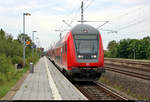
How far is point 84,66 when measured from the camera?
41.2ft

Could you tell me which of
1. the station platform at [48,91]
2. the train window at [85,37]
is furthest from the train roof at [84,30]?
the station platform at [48,91]

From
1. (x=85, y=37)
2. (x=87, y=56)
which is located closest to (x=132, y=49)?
(x=85, y=37)

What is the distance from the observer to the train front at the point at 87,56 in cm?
1255

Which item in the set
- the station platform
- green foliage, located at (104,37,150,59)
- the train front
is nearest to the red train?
the train front

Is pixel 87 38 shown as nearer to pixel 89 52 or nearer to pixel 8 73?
pixel 89 52

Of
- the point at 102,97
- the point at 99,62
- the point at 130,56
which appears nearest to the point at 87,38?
the point at 99,62

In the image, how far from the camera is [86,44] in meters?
13.1

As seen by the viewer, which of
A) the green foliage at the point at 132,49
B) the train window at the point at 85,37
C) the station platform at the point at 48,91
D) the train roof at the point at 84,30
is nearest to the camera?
the station platform at the point at 48,91

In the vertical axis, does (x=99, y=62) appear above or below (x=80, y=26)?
below

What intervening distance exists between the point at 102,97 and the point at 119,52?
221ft

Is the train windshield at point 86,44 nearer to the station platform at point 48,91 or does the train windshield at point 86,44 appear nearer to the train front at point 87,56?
the train front at point 87,56

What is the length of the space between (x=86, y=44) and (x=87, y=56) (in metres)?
0.75

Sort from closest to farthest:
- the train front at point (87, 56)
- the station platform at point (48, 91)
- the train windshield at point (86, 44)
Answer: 1. the station platform at point (48, 91)
2. the train front at point (87, 56)
3. the train windshield at point (86, 44)

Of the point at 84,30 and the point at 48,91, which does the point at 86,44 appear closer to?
the point at 84,30
